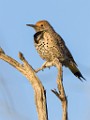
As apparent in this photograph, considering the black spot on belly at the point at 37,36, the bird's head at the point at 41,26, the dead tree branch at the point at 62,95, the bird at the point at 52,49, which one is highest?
the bird's head at the point at 41,26

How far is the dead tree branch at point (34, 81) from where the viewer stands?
3.16 meters

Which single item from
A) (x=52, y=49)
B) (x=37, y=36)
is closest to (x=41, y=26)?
(x=37, y=36)

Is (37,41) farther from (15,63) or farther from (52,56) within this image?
(15,63)

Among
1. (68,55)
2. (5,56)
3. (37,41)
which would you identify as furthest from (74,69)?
(5,56)

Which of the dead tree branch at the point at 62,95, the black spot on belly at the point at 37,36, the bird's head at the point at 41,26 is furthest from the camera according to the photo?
the bird's head at the point at 41,26

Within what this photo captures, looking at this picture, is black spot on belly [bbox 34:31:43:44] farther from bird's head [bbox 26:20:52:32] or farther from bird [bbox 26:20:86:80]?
bird's head [bbox 26:20:52:32]

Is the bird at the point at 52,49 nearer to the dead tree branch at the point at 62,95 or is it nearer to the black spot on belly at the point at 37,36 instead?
the black spot on belly at the point at 37,36

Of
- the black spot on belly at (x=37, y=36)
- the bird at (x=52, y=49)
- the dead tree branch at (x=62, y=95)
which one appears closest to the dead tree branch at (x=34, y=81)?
the dead tree branch at (x=62, y=95)

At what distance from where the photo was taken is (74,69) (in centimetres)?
580

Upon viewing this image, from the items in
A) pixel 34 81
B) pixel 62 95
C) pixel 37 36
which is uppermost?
pixel 37 36

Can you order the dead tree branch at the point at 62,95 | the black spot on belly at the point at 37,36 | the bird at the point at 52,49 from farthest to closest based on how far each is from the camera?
the black spot on belly at the point at 37,36 → the bird at the point at 52,49 → the dead tree branch at the point at 62,95

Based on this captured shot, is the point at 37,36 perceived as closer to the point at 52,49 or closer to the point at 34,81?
the point at 52,49

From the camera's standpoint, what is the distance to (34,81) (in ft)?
11.0

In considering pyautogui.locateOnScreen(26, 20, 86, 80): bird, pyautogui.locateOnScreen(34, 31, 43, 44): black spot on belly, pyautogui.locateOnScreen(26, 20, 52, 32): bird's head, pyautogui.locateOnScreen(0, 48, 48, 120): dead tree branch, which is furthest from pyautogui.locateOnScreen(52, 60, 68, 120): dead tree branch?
pyautogui.locateOnScreen(26, 20, 52, 32): bird's head
